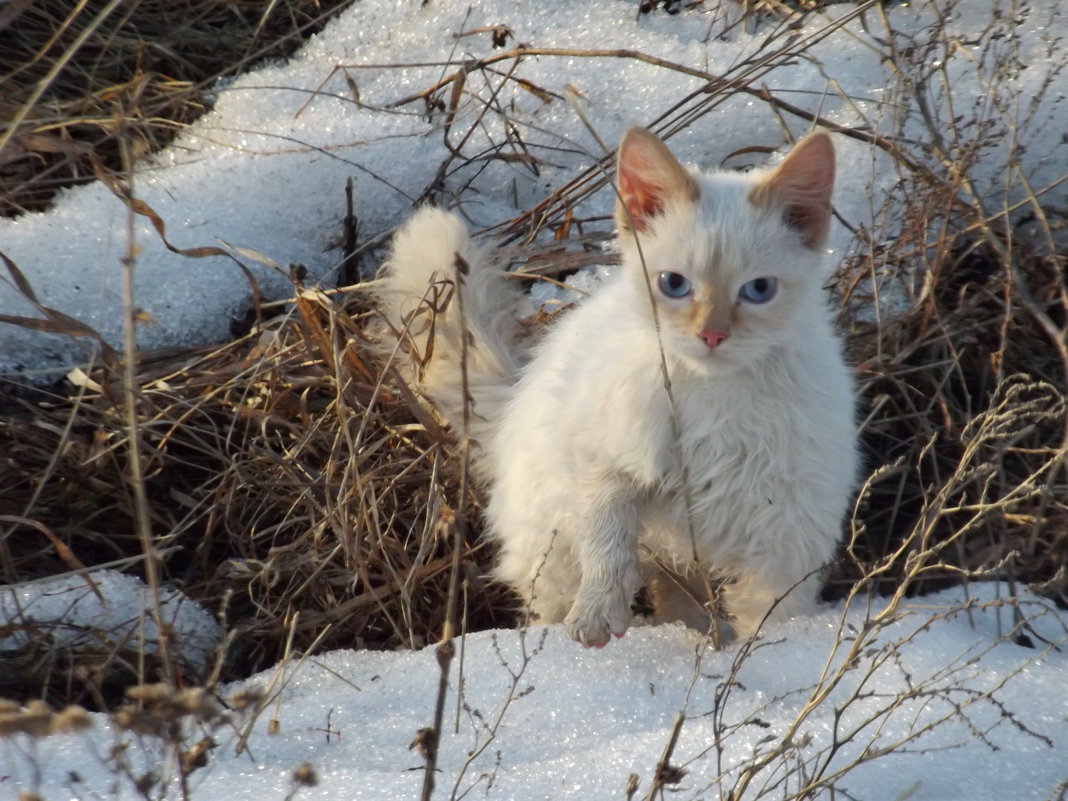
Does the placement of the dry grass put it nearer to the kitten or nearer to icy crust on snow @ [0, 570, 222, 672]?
icy crust on snow @ [0, 570, 222, 672]

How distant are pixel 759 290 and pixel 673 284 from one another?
176 millimetres

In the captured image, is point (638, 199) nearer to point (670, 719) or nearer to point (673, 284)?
point (673, 284)

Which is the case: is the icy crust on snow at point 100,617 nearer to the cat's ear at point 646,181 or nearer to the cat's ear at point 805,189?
the cat's ear at point 646,181

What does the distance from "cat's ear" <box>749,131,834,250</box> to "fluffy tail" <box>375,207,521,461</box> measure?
948 mm

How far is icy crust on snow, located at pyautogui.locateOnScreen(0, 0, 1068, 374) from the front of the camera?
10.8ft

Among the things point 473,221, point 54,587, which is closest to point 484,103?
point 473,221

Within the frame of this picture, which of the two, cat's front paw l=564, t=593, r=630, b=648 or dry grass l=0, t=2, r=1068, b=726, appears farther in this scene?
dry grass l=0, t=2, r=1068, b=726

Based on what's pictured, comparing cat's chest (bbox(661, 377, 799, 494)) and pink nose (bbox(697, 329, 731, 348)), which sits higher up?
pink nose (bbox(697, 329, 731, 348))

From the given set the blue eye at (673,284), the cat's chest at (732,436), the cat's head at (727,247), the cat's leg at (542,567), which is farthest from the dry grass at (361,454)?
the blue eye at (673,284)

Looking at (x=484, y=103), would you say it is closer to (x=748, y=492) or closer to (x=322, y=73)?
(x=322, y=73)

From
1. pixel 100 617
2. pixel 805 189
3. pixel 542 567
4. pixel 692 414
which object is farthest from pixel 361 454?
pixel 805 189

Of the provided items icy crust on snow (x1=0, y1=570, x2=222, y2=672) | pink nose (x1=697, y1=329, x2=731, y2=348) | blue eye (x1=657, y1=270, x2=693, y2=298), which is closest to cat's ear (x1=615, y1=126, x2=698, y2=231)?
blue eye (x1=657, y1=270, x2=693, y2=298)

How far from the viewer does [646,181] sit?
2.37 metres

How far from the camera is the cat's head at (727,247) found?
87.6 inches
